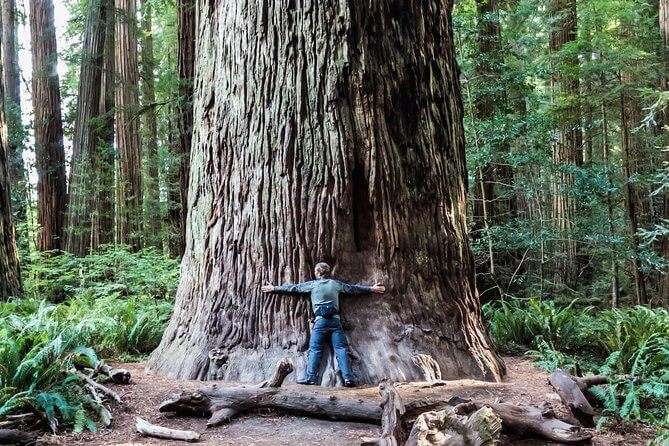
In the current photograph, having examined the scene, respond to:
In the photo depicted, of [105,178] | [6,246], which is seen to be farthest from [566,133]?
[6,246]

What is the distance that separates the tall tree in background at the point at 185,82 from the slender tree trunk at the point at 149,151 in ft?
16.8

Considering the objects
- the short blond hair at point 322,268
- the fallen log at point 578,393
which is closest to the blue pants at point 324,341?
the short blond hair at point 322,268

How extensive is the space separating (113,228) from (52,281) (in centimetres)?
304

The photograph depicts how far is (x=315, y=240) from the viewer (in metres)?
5.36

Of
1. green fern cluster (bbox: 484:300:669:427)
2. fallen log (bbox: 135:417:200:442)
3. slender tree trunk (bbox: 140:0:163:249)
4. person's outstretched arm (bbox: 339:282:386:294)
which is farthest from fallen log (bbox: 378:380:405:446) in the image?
slender tree trunk (bbox: 140:0:163:249)

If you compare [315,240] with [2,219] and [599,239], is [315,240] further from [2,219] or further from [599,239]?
[599,239]

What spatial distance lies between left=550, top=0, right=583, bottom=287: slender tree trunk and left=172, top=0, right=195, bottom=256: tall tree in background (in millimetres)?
8845

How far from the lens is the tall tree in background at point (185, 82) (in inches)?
407

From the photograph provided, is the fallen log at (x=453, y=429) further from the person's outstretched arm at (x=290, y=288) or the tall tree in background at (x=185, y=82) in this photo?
the tall tree in background at (x=185, y=82)

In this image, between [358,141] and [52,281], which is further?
[52,281]

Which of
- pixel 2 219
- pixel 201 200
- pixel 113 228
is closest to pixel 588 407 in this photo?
pixel 201 200

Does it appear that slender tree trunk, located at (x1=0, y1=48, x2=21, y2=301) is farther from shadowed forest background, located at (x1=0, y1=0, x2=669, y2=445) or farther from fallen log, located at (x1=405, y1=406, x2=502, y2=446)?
fallen log, located at (x1=405, y1=406, x2=502, y2=446)

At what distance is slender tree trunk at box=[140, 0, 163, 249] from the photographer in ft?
57.5

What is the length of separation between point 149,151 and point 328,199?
2022cm
